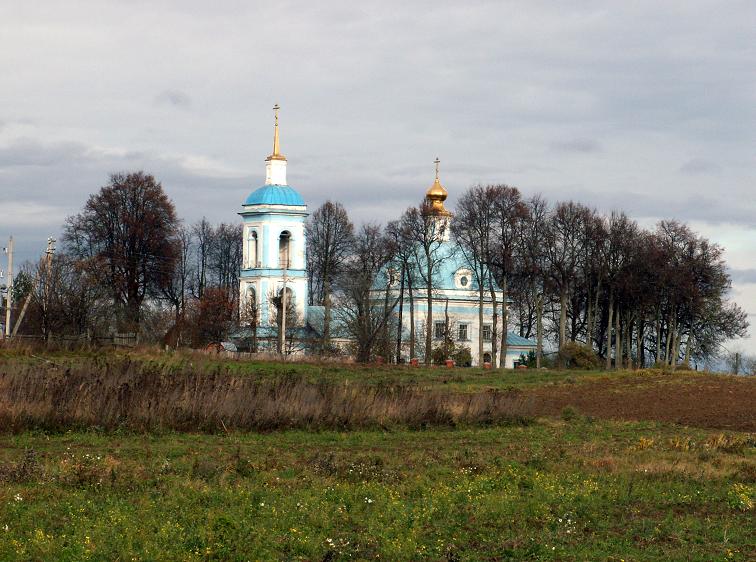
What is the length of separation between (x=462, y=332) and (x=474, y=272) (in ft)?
29.1

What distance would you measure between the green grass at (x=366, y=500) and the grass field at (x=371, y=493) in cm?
3

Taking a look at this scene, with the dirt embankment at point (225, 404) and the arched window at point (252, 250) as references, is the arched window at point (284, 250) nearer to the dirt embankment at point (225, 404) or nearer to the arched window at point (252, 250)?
the arched window at point (252, 250)

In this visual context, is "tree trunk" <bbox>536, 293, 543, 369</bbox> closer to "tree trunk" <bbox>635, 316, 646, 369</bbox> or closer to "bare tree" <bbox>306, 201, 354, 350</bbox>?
"tree trunk" <bbox>635, 316, 646, 369</bbox>

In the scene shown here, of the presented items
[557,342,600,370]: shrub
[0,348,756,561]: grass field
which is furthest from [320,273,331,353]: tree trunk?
[0,348,756,561]: grass field

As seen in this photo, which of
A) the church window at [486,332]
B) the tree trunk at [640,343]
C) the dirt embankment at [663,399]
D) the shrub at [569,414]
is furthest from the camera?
the church window at [486,332]

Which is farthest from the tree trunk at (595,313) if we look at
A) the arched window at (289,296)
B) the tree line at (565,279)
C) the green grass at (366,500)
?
the green grass at (366,500)

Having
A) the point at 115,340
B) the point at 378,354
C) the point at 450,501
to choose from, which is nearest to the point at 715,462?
the point at 450,501

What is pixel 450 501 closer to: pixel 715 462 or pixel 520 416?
pixel 715 462

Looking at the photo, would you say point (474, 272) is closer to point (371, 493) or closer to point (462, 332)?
point (462, 332)

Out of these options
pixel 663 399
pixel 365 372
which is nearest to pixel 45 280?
pixel 365 372

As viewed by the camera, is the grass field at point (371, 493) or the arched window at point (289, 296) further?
the arched window at point (289, 296)

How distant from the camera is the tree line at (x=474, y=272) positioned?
69.7 m

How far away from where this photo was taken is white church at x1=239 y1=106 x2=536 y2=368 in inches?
3199

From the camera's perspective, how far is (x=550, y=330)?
83188 millimetres
